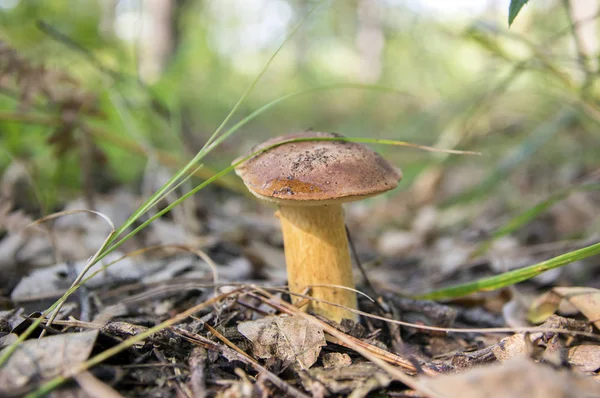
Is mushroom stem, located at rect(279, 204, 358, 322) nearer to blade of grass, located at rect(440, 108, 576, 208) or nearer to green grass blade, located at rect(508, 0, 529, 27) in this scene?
green grass blade, located at rect(508, 0, 529, 27)

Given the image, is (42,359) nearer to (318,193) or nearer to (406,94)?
(318,193)

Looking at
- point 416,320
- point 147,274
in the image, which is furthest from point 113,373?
point 416,320

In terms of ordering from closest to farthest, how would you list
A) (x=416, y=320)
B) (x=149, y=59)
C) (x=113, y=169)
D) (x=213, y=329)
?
(x=213, y=329)
(x=416, y=320)
(x=113, y=169)
(x=149, y=59)

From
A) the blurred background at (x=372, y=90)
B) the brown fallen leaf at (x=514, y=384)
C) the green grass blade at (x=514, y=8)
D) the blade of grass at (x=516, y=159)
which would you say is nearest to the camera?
the brown fallen leaf at (x=514, y=384)

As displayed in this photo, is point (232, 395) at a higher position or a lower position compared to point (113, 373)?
lower

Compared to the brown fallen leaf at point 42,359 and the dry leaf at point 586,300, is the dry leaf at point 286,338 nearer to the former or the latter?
the brown fallen leaf at point 42,359

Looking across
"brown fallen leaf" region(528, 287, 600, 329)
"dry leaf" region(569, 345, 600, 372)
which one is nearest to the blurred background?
"brown fallen leaf" region(528, 287, 600, 329)

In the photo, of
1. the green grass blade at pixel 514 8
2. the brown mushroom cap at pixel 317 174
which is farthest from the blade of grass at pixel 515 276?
the green grass blade at pixel 514 8

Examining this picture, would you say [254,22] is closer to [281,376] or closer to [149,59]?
[149,59]
